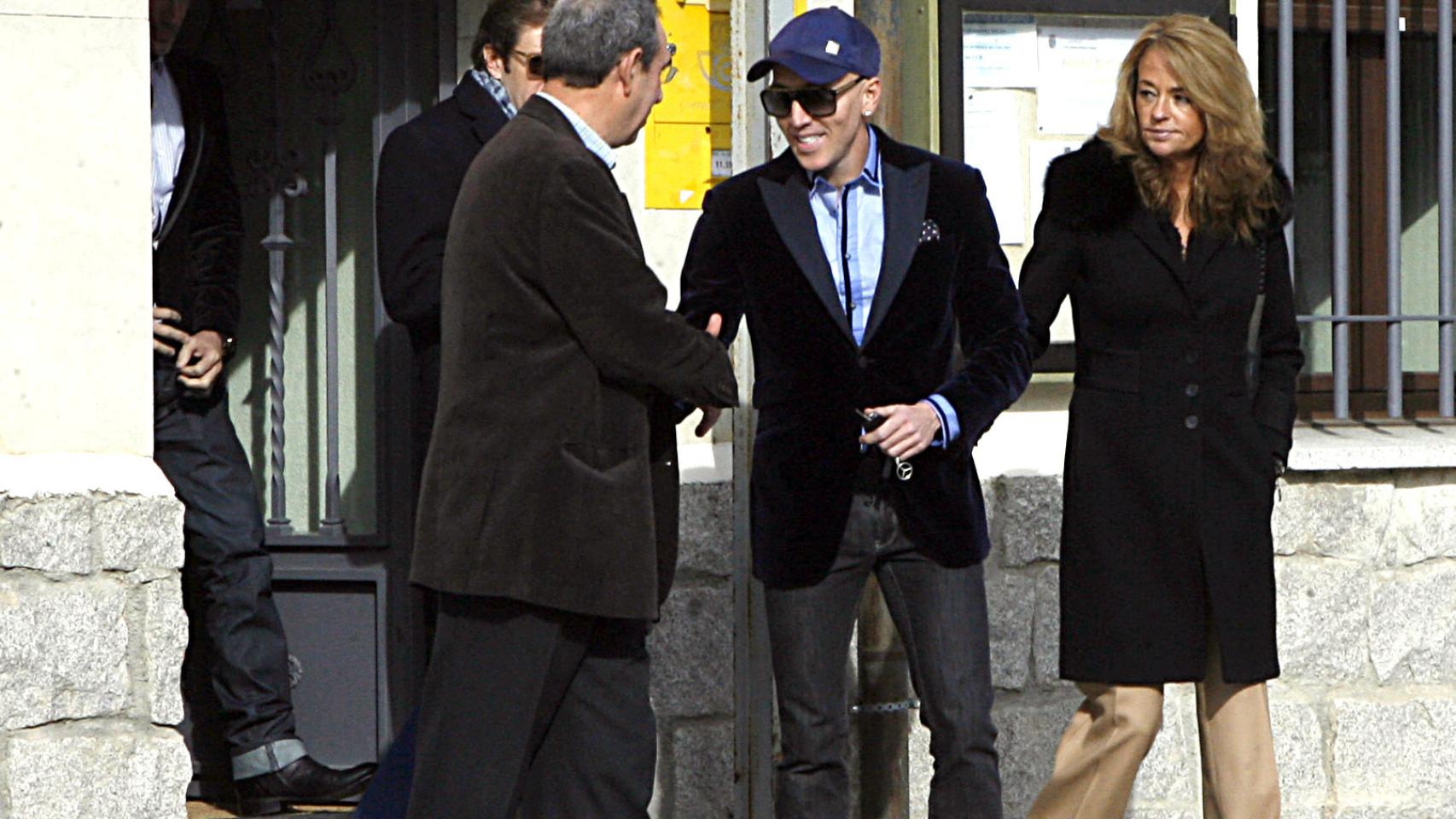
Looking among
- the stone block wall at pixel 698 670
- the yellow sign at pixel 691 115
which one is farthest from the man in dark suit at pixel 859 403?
the yellow sign at pixel 691 115

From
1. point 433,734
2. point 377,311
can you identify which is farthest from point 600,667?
point 377,311

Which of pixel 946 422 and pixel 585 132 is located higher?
pixel 585 132

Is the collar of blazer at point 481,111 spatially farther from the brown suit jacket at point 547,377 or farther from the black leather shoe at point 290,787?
the black leather shoe at point 290,787

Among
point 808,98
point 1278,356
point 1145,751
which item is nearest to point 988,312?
point 808,98

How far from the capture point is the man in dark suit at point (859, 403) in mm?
4562

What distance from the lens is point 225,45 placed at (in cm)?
621

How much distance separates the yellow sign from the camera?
5.89 meters

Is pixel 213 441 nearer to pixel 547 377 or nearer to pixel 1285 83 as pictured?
pixel 547 377

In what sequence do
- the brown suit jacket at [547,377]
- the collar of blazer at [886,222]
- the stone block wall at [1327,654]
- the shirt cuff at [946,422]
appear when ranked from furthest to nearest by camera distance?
the stone block wall at [1327,654] → the collar of blazer at [886,222] → the shirt cuff at [946,422] → the brown suit jacket at [547,377]

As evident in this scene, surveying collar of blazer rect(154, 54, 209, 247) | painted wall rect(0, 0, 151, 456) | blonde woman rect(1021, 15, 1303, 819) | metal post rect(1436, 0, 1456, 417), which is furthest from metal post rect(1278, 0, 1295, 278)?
painted wall rect(0, 0, 151, 456)

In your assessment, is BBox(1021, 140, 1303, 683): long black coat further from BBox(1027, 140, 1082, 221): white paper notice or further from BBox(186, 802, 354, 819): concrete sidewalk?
BBox(186, 802, 354, 819): concrete sidewalk

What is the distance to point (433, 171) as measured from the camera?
4.92 m

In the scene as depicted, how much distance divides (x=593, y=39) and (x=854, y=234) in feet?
2.81

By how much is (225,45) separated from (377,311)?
2.66ft
